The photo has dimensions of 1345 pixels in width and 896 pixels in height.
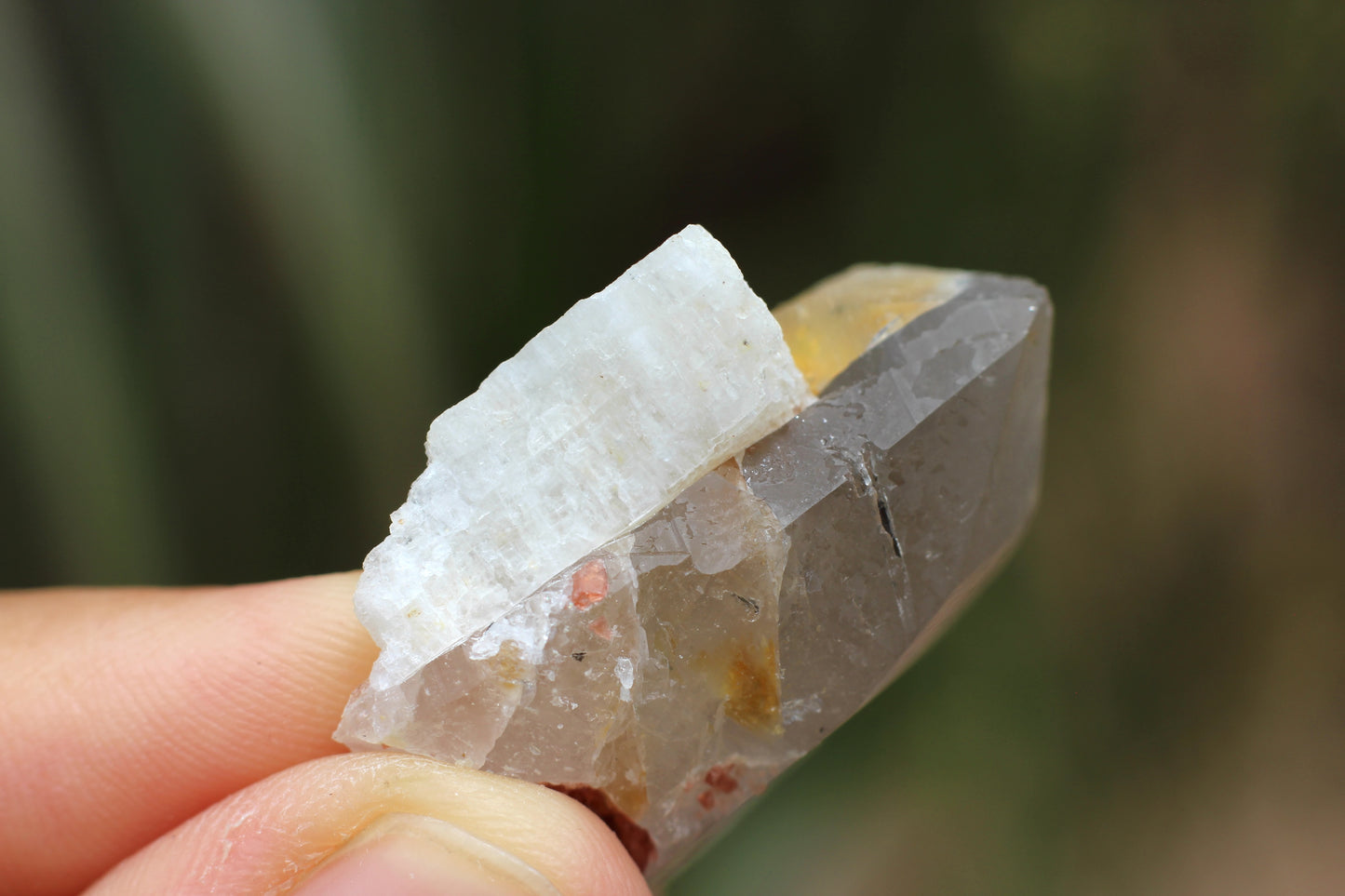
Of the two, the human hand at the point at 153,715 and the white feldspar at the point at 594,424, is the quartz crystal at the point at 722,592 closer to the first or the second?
the white feldspar at the point at 594,424

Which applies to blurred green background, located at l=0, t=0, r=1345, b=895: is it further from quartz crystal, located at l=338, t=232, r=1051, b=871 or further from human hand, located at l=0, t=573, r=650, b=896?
quartz crystal, located at l=338, t=232, r=1051, b=871

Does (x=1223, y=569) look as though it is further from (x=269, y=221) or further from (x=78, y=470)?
(x=78, y=470)

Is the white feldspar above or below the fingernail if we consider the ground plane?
above

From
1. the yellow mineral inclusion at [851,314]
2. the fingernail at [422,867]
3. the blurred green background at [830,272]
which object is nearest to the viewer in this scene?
the fingernail at [422,867]

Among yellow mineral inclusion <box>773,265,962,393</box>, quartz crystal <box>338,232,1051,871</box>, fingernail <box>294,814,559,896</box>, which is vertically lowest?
fingernail <box>294,814,559,896</box>

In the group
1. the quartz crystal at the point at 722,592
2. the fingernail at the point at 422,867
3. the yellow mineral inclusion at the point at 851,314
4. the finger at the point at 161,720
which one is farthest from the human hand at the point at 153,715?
the yellow mineral inclusion at the point at 851,314

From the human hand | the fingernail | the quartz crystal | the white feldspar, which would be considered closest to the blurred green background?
the human hand
